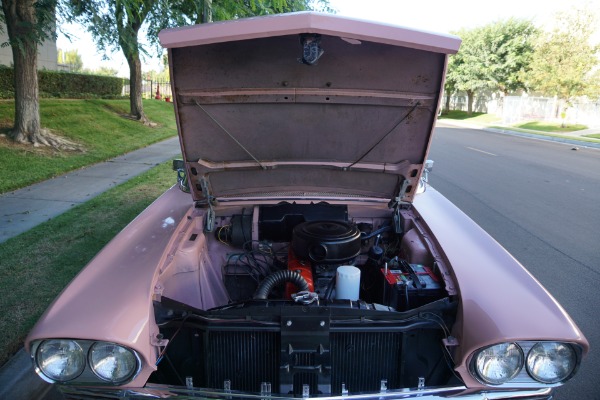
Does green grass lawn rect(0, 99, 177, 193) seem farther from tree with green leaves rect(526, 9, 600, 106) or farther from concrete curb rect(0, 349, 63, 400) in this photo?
tree with green leaves rect(526, 9, 600, 106)

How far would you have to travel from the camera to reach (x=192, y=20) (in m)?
10.6

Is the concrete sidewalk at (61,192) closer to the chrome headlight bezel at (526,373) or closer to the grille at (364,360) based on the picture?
the grille at (364,360)

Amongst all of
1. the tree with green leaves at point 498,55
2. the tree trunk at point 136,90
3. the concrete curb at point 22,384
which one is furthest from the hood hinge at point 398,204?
the tree with green leaves at point 498,55

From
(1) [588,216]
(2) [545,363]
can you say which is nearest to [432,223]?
(2) [545,363]

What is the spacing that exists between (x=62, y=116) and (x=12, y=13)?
14.8 ft

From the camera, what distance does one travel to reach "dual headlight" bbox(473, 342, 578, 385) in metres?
1.80

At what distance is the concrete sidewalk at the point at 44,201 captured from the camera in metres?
2.71

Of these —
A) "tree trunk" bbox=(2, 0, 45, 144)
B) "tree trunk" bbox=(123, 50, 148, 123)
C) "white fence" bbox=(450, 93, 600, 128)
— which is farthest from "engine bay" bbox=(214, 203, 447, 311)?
"white fence" bbox=(450, 93, 600, 128)

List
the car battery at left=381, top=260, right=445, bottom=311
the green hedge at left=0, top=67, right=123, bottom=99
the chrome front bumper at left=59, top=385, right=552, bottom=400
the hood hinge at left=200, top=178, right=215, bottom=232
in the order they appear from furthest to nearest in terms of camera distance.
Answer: the green hedge at left=0, top=67, right=123, bottom=99
the hood hinge at left=200, top=178, right=215, bottom=232
the car battery at left=381, top=260, right=445, bottom=311
the chrome front bumper at left=59, top=385, right=552, bottom=400

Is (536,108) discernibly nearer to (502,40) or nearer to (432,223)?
(502,40)

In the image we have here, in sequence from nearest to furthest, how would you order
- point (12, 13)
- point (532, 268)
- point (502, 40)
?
1. point (532, 268)
2. point (12, 13)
3. point (502, 40)

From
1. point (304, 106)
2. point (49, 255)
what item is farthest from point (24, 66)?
point (304, 106)

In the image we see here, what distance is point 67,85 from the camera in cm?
1841

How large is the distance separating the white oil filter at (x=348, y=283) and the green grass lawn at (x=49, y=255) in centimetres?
226
